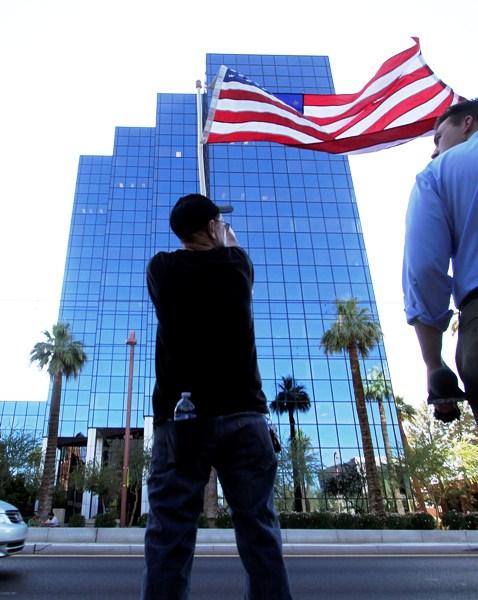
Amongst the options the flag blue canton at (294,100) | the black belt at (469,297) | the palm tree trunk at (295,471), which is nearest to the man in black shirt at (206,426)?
the black belt at (469,297)

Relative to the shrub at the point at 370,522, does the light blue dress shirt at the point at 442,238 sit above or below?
above

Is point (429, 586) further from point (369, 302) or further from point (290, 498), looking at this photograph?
point (369, 302)

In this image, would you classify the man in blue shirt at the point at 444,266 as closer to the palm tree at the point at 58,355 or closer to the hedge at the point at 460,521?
the hedge at the point at 460,521

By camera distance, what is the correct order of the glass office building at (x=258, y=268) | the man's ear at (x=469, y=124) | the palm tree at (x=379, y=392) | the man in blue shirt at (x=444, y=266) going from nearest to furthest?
the man in blue shirt at (x=444, y=266) < the man's ear at (x=469, y=124) < the palm tree at (x=379, y=392) < the glass office building at (x=258, y=268)

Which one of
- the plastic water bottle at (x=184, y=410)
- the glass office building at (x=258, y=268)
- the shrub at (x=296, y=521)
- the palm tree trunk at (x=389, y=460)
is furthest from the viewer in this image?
the glass office building at (x=258, y=268)

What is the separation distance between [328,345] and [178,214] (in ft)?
93.4

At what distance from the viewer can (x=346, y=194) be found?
49.4 meters

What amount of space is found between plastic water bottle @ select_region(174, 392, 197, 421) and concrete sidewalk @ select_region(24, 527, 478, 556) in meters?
12.3

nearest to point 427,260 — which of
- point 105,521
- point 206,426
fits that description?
point 206,426

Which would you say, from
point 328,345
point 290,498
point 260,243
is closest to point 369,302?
point 260,243

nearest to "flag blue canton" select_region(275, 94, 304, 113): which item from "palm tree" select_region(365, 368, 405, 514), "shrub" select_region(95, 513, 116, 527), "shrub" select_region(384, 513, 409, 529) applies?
"shrub" select_region(384, 513, 409, 529)

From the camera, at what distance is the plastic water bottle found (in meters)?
1.82

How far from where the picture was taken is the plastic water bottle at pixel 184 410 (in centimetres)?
182

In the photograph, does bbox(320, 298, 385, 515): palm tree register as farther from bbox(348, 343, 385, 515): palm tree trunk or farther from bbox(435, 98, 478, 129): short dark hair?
bbox(435, 98, 478, 129): short dark hair
